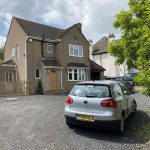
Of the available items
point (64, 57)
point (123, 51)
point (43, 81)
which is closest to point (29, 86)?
point (43, 81)

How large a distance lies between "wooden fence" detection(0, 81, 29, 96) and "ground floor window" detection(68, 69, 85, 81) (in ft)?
20.3

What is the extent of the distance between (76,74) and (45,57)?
15.6 feet

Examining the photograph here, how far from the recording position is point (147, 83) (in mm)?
6445

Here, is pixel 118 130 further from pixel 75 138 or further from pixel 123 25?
pixel 123 25

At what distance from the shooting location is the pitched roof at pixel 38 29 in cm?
2638

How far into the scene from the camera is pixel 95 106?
7.32 metres

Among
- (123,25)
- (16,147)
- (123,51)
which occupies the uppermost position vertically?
(123,25)

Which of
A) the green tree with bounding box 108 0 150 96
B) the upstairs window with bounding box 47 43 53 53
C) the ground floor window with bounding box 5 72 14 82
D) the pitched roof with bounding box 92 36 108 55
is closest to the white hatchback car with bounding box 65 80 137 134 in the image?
the green tree with bounding box 108 0 150 96

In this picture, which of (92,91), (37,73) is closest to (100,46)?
(37,73)

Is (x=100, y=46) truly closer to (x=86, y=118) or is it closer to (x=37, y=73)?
(x=37, y=73)

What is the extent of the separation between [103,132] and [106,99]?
4.22 ft

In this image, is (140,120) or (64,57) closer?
(140,120)

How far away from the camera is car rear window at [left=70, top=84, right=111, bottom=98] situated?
7529 millimetres

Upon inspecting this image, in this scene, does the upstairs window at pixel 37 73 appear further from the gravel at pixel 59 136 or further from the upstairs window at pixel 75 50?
the gravel at pixel 59 136
